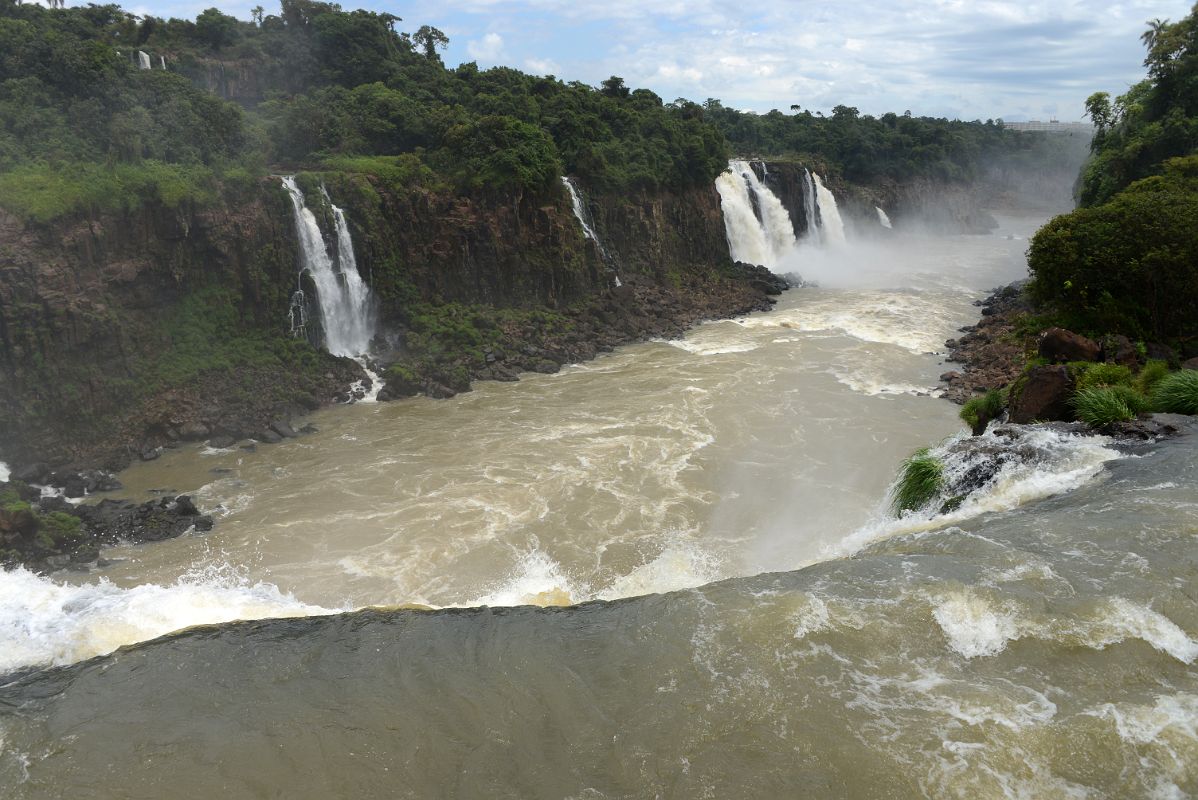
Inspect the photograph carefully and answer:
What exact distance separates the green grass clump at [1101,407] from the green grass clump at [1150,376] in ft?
4.41

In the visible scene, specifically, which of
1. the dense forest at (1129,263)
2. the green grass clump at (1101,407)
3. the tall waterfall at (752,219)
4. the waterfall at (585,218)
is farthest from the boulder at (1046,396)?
the tall waterfall at (752,219)

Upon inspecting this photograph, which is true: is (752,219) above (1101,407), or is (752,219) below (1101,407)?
above

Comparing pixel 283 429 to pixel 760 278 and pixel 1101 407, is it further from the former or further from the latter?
pixel 760 278

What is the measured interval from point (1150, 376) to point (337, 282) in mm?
24057

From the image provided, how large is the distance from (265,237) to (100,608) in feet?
62.2

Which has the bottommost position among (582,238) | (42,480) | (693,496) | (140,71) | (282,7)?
(693,496)

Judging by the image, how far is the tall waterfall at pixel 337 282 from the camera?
27.3 meters

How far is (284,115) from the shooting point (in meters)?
33.3

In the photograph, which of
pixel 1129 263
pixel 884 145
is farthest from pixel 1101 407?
pixel 884 145

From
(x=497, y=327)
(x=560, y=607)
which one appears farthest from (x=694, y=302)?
(x=560, y=607)

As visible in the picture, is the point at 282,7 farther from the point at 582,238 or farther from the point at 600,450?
the point at 600,450

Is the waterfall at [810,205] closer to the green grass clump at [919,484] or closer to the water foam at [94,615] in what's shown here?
the green grass clump at [919,484]

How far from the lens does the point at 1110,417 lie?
42.8 feet

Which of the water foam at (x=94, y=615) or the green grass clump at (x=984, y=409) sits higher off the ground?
the water foam at (x=94, y=615)
